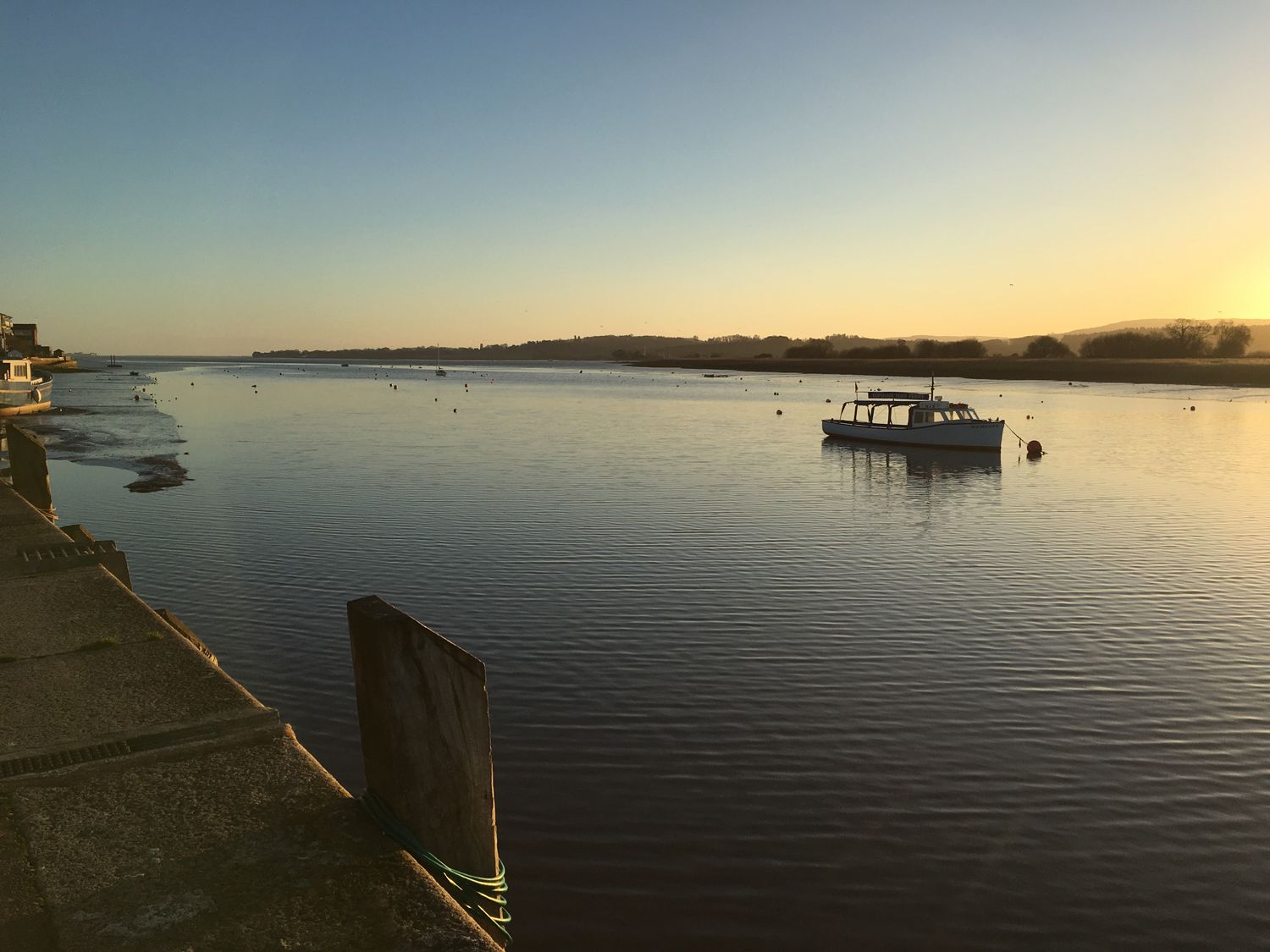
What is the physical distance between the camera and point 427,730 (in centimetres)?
510

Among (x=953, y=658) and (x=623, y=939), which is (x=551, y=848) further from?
(x=953, y=658)

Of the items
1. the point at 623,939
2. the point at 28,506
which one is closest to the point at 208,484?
the point at 28,506

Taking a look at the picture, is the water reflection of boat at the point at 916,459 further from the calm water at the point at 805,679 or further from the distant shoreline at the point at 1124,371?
the distant shoreline at the point at 1124,371

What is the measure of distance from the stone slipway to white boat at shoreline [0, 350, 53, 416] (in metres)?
64.9

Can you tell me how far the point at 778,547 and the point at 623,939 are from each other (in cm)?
1647

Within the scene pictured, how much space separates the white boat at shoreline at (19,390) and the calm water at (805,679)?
34.3m

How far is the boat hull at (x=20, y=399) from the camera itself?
61.0m

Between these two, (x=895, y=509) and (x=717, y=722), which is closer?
(x=717, y=722)

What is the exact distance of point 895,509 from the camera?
31297 mm

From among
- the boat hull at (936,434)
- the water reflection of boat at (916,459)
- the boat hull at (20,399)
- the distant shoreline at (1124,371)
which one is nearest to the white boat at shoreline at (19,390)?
the boat hull at (20,399)

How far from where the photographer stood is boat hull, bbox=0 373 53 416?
61.0 metres

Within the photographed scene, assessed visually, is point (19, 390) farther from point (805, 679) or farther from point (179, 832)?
point (179, 832)

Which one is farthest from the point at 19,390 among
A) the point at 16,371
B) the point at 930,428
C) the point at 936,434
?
the point at 936,434

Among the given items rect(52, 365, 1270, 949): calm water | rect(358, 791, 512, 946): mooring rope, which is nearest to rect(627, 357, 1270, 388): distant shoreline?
rect(52, 365, 1270, 949): calm water
